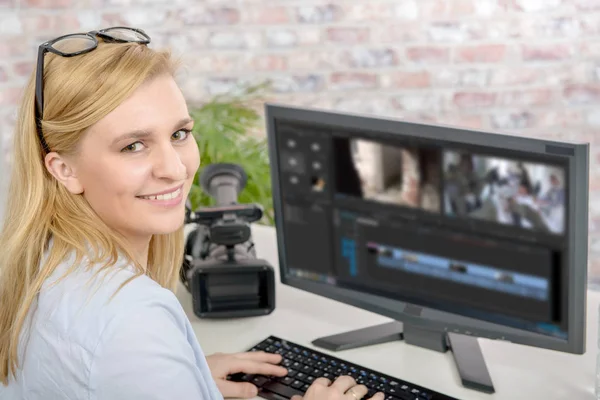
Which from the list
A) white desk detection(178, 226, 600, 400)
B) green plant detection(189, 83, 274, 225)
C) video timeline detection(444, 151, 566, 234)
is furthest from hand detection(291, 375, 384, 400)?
green plant detection(189, 83, 274, 225)

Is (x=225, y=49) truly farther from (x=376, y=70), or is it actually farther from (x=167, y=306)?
(x=167, y=306)

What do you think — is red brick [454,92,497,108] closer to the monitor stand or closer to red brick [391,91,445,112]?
red brick [391,91,445,112]

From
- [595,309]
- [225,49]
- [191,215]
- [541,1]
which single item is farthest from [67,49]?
[541,1]

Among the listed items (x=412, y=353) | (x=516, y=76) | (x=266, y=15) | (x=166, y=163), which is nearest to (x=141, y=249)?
(x=166, y=163)

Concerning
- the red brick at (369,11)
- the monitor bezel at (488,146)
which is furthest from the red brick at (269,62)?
the monitor bezel at (488,146)

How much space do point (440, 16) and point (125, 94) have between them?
204 centimetres

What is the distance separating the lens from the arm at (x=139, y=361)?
3.81 feet

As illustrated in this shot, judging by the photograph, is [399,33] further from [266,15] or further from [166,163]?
[166,163]

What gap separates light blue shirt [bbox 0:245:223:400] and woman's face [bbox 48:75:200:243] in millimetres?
96

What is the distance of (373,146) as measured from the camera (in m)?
1.60

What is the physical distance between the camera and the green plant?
2.67 metres

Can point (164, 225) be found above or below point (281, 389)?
above

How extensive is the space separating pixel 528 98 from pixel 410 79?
0.43 m

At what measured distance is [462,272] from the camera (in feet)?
5.16
